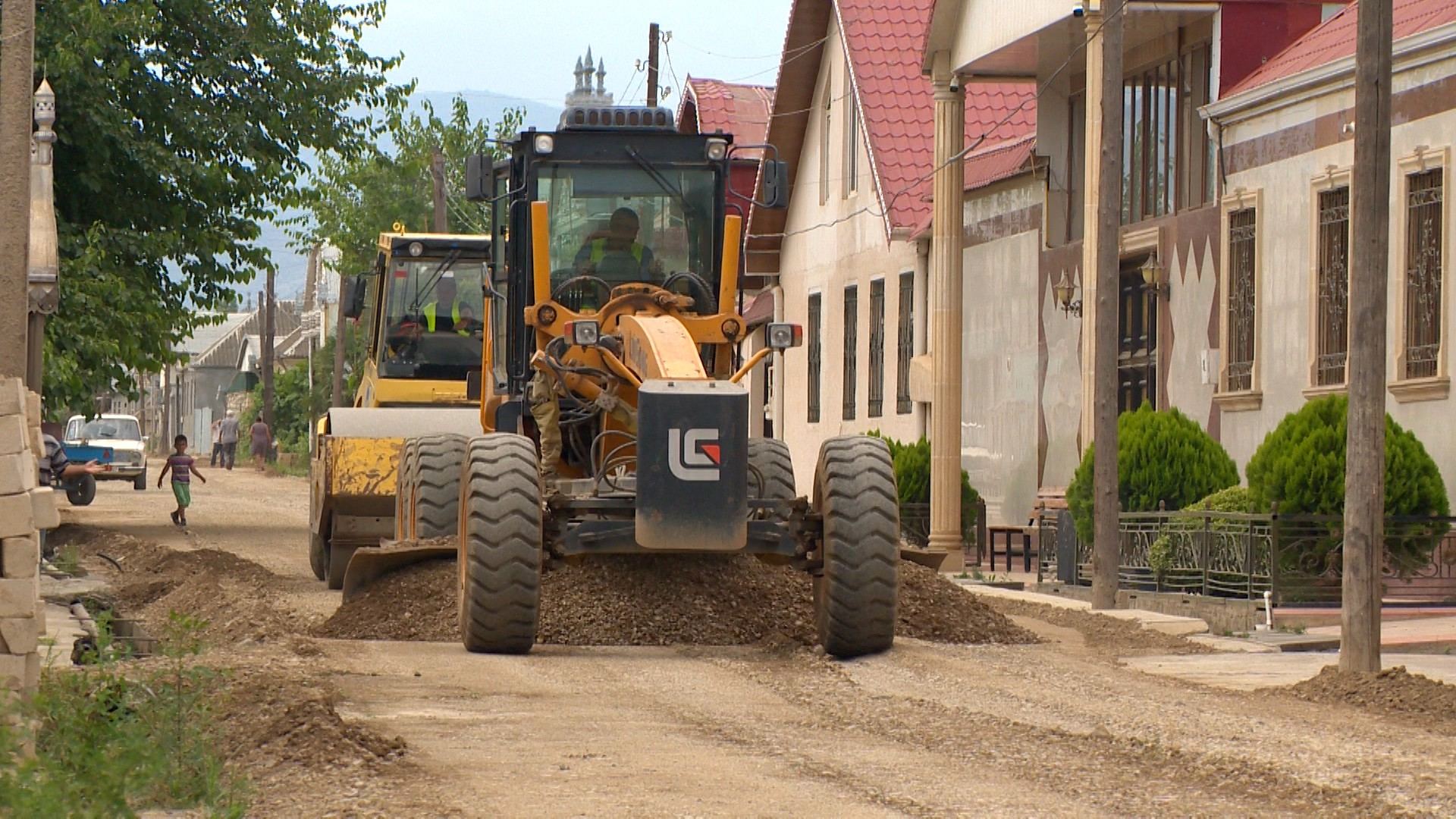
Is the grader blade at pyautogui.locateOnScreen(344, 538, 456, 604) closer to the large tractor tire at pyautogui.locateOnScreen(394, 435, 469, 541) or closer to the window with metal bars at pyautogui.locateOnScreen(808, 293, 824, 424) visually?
the large tractor tire at pyautogui.locateOnScreen(394, 435, 469, 541)

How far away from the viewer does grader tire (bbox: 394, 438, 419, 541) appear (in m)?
16.7

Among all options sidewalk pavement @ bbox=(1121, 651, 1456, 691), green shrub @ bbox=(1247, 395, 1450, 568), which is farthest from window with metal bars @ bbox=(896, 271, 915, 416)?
sidewalk pavement @ bbox=(1121, 651, 1456, 691)

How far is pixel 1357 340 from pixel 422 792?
693 centimetres

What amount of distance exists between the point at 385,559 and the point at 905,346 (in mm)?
18103

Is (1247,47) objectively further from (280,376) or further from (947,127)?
(280,376)

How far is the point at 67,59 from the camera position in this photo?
28141mm

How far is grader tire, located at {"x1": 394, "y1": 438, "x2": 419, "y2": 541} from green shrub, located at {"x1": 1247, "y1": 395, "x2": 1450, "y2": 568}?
24.0 feet

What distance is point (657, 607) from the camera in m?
14.8

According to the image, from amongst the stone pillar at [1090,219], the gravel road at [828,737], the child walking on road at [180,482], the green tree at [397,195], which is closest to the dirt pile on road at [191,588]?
the gravel road at [828,737]

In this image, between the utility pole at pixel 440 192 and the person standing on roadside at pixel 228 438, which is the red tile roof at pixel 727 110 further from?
the person standing on roadside at pixel 228 438

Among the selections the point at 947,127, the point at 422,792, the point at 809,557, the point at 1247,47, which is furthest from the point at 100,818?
the point at 947,127

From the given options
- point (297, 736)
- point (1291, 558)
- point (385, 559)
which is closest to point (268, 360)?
point (1291, 558)

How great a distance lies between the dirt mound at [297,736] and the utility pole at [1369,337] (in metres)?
6.10

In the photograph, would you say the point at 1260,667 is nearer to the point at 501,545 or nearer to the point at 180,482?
the point at 501,545
